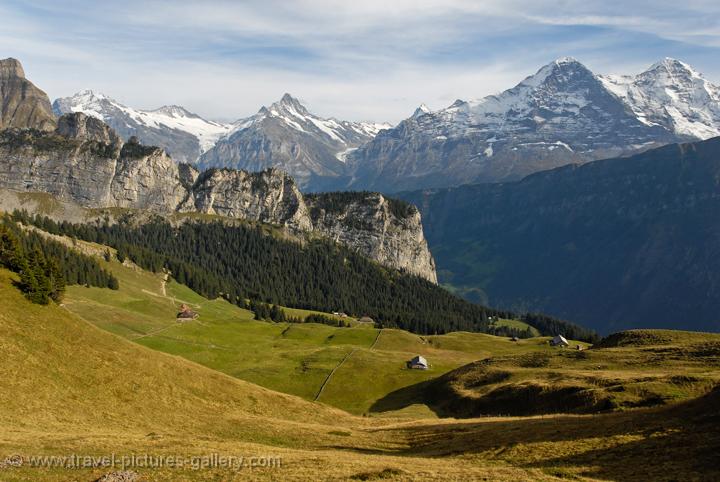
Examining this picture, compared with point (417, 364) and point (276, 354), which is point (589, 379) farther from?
point (276, 354)

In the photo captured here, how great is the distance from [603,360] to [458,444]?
63004mm

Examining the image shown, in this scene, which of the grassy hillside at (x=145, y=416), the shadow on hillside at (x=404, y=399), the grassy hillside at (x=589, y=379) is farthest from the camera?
the shadow on hillside at (x=404, y=399)

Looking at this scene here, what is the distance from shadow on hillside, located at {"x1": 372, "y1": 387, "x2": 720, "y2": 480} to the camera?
139ft

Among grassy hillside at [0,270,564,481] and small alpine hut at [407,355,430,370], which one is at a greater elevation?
grassy hillside at [0,270,564,481]

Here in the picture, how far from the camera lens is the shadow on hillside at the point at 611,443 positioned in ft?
139

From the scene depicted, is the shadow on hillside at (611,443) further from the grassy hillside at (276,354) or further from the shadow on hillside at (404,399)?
the grassy hillside at (276,354)

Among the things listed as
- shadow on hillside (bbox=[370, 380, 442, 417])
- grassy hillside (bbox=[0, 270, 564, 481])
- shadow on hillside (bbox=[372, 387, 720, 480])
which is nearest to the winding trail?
shadow on hillside (bbox=[370, 380, 442, 417])

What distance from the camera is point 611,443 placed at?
49.8 m

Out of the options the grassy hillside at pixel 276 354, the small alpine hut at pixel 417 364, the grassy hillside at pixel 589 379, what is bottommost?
the grassy hillside at pixel 276 354

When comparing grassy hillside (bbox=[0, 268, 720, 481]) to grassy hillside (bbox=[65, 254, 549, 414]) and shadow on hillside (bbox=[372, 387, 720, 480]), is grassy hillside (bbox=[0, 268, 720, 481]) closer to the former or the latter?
shadow on hillside (bbox=[372, 387, 720, 480])

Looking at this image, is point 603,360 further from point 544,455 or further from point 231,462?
point 231,462

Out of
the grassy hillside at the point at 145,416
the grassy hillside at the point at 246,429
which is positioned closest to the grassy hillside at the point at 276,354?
the grassy hillside at the point at 145,416

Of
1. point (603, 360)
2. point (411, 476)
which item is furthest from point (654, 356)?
point (411, 476)

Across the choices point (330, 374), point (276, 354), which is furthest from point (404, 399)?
point (276, 354)
